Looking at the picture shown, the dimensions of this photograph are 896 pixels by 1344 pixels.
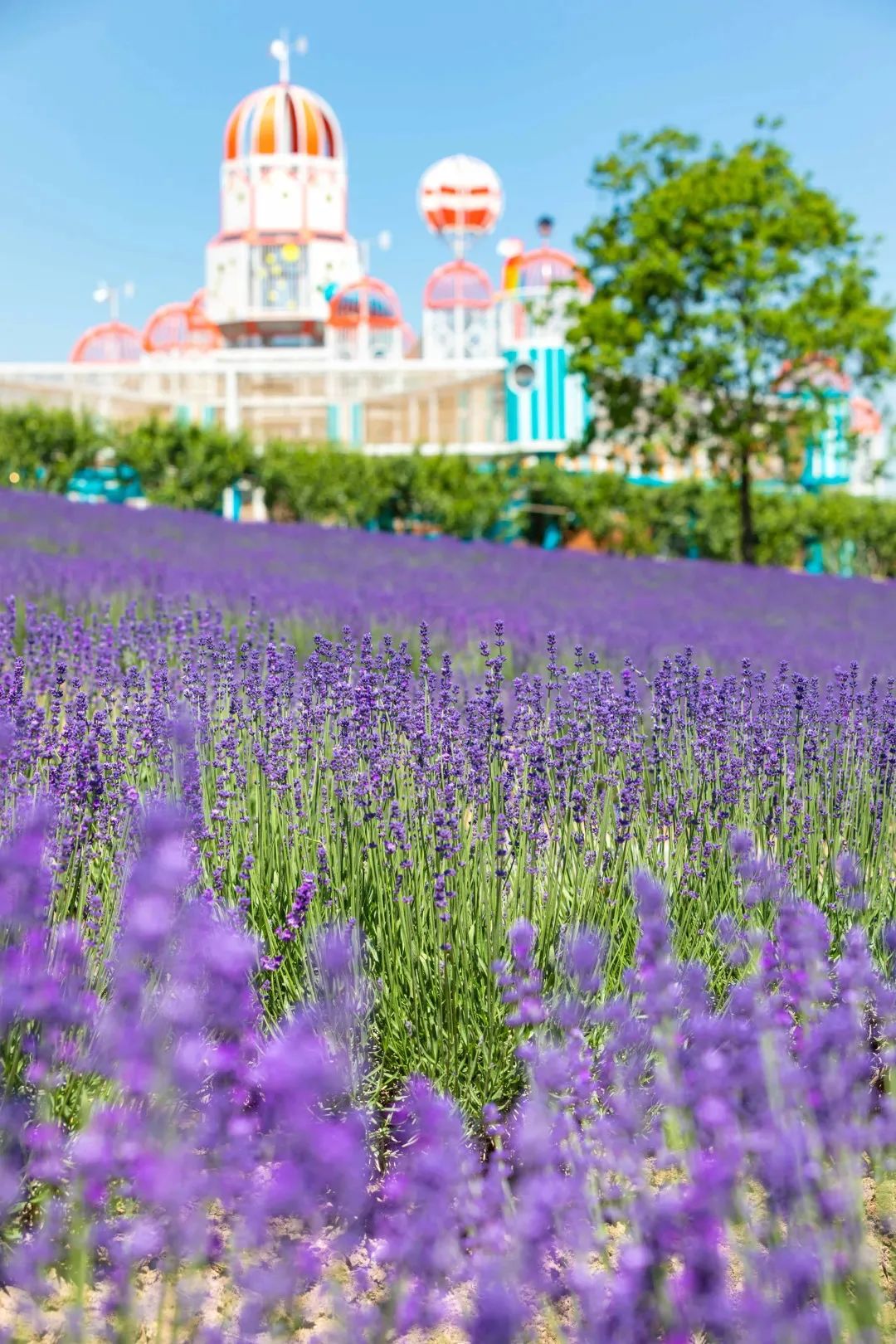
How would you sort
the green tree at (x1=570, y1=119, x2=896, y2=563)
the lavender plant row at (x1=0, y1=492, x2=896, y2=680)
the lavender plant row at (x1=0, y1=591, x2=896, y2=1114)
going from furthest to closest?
the green tree at (x1=570, y1=119, x2=896, y2=563) < the lavender plant row at (x1=0, y1=492, x2=896, y2=680) < the lavender plant row at (x1=0, y1=591, x2=896, y2=1114)

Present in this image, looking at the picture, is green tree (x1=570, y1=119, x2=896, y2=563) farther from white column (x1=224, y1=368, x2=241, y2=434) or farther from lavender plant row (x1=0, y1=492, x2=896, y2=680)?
white column (x1=224, y1=368, x2=241, y2=434)

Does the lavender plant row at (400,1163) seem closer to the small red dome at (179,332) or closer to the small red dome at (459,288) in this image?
the small red dome at (459,288)

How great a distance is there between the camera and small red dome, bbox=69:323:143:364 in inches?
2057

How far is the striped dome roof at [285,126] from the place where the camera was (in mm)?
48719

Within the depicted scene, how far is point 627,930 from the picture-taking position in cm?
278

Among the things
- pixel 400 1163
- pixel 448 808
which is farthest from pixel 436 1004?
pixel 400 1163

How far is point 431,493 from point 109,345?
30790 millimetres

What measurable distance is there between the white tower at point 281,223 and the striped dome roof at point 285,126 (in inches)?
1.3

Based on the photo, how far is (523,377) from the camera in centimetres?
3547

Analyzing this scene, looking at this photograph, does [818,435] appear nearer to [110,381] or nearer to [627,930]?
[627,930]

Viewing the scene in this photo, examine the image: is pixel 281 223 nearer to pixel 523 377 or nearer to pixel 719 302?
pixel 523 377

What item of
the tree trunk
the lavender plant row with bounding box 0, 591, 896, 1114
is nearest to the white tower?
the tree trunk

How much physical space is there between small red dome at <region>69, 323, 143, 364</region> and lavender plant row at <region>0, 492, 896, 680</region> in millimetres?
40217

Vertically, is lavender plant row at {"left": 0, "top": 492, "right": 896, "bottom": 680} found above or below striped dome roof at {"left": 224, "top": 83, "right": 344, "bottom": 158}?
below
